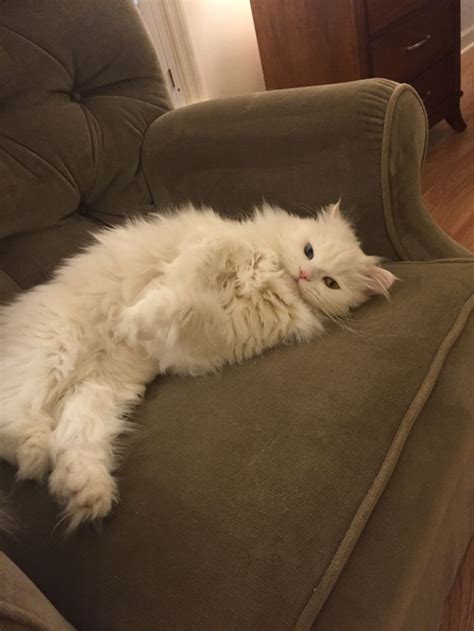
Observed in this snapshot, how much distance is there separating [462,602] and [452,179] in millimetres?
2268

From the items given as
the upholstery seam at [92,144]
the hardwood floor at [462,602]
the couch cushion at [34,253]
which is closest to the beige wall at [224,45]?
the upholstery seam at [92,144]

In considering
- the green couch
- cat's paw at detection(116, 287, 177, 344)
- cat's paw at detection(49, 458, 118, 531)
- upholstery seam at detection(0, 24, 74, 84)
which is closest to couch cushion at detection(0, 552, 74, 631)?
the green couch

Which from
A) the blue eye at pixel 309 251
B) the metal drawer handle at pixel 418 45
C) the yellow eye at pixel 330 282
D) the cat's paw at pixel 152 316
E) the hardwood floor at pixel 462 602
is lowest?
the hardwood floor at pixel 462 602

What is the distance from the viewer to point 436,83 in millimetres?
2777

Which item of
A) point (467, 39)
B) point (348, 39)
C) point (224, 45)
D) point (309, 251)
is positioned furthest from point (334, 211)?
point (467, 39)

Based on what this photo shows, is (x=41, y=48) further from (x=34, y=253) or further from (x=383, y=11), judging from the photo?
(x=383, y=11)

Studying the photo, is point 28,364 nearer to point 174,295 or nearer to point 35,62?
point 174,295

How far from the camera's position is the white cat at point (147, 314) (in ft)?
2.91

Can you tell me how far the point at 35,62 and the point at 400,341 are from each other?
46.0 inches

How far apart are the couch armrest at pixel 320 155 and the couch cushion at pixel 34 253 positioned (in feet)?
1.27

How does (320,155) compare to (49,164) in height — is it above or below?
below

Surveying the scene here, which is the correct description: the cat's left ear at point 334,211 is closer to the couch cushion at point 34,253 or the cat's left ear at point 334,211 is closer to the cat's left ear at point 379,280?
the cat's left ear at point 379,280

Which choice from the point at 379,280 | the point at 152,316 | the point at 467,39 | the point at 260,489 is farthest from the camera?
the point at 467,39

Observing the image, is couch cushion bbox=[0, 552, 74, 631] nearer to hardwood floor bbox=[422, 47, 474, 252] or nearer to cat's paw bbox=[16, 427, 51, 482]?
cat's paw bbox=[16, 427, 51, 482]
